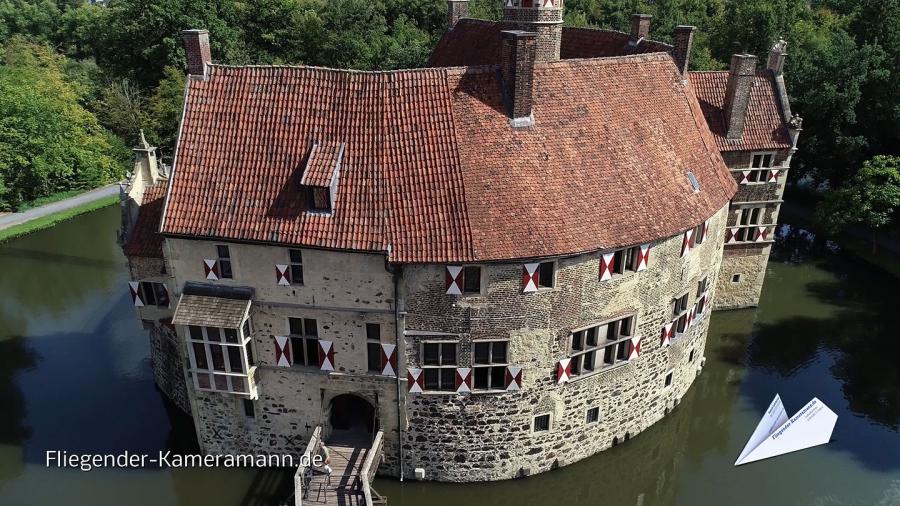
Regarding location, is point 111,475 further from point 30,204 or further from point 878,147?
point 878,147

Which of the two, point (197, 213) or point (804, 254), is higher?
point (197, 213)

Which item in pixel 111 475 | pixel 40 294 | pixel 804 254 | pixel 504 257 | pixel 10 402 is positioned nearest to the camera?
pixel 504 257

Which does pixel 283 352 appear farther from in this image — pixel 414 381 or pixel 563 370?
pixel 563 370

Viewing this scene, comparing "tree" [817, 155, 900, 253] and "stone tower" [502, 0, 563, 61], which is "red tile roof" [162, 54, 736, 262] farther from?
"tree" [817, 155, 900, 253]

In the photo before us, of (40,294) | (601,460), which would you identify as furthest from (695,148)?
(40,294)

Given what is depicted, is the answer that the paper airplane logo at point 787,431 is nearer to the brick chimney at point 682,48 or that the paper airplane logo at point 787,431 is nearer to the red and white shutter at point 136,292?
the brick chimney at point 682,48

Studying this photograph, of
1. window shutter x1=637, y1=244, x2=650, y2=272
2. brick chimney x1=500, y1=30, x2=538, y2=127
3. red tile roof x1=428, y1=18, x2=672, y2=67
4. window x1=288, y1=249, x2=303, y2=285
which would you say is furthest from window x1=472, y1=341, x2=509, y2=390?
red tile roof x1=428, y1=18, x2=672, y2=67

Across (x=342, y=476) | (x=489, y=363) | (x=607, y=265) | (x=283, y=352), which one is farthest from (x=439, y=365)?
(x=607, y=265)
